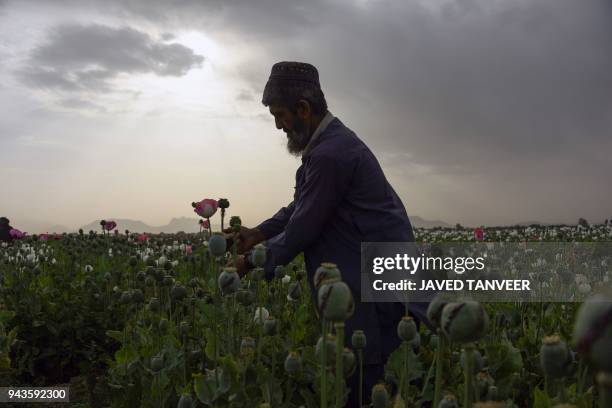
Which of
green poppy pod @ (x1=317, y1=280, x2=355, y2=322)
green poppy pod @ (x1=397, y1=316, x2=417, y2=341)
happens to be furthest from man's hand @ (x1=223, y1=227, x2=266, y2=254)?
green poppy pod @ (x1=317, y1=280, x2=355, y2=322)

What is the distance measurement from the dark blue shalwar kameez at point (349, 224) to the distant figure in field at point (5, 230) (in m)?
8.79

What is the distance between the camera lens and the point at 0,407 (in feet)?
15.3

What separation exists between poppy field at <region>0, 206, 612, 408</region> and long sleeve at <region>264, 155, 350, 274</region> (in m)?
0.19

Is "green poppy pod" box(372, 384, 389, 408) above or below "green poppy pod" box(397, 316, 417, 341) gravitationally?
below

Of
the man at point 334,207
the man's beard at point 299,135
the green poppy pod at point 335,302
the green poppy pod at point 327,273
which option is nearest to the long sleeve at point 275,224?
the man at point 334,207

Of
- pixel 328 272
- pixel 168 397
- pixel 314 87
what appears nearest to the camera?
pixel 328 272

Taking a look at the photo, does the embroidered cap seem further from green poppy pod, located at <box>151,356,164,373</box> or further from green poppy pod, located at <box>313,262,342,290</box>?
green poppy pod, located at <box>313,262,342,290</box>

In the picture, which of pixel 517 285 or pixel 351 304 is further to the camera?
pixel 517 285

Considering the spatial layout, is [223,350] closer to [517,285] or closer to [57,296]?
[517,285]

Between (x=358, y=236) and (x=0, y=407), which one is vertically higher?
(x=358, y=236)

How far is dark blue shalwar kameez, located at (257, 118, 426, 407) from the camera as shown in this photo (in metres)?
3.10

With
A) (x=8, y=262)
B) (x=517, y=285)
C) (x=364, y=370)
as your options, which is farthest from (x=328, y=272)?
(x=8, y=262)

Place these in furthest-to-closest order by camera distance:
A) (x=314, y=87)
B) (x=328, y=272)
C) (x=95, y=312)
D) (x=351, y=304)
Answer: (x=95, y=312)
(x=314, y=87)
(x=328, y=272)
(x=351, y=304)

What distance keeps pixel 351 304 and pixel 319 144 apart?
2199mm
